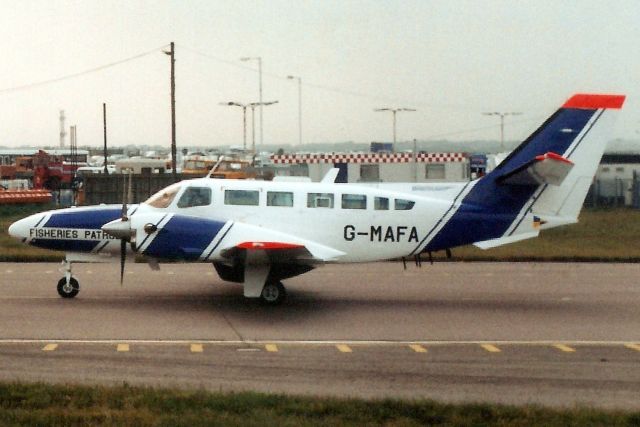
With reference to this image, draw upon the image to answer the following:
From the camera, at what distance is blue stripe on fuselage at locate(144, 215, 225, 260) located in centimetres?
1884

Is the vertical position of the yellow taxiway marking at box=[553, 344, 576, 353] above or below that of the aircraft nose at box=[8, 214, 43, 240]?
below

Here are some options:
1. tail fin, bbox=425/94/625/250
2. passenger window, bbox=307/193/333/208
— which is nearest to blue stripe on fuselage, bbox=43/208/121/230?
passenger window, bbox=307/193/333/208

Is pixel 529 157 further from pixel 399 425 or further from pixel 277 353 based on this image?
pixel 399 425

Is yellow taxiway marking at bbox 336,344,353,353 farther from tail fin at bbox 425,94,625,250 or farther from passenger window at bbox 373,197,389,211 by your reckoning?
tail fin at bbox 425,94,625,250

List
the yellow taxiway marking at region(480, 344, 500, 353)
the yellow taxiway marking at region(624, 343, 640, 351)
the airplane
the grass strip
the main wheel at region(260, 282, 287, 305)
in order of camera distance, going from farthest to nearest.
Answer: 1. the airplane
2. the main wheel at region(260, 282, 287, 305)
3. the yellow taxiway marking at region(624, 343, 640, 351)
4. the yellow taxiway marking at region(480, 344, 500, 353)
5. the grass strip

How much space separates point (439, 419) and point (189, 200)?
10.5 meters

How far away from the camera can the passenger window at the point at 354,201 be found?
20.2 m

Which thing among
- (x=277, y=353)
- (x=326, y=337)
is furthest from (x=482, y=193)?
(x=277, y=353)

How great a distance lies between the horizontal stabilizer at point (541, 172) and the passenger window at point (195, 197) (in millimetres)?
6270

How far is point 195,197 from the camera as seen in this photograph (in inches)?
782

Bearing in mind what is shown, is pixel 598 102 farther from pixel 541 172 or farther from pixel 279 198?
pixel 279 198

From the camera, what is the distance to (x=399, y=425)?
10.2 meters

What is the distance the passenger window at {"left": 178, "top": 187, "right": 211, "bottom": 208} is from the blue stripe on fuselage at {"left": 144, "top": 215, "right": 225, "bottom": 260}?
3.05 feet

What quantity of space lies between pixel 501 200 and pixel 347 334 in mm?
5599
